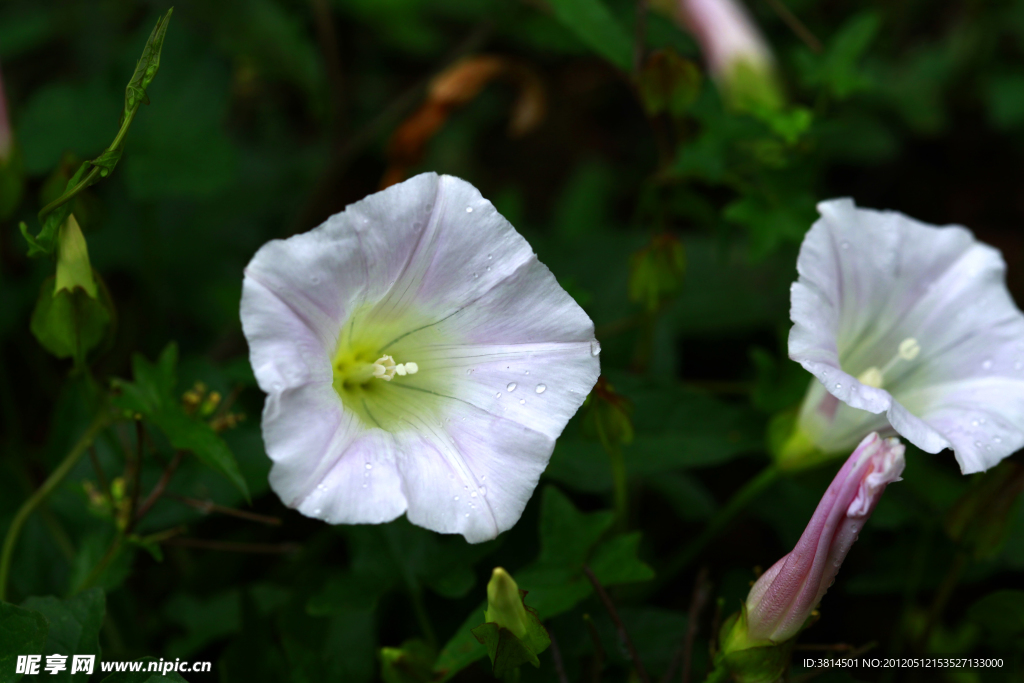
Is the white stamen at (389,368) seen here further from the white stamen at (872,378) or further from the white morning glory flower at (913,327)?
the white stamen at (872,378)

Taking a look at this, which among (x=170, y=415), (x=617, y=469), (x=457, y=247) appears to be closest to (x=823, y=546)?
(x=617, y=469)

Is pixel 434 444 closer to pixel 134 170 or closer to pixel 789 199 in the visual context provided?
pixel 789 199

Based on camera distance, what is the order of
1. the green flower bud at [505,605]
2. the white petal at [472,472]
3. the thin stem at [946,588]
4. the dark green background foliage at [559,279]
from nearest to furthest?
the green flower bud at [505,605]
the white petal at [472,472]
the dark green background foliage at [559,279]
the thin stem at [946,588]

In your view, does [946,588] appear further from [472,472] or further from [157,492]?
[157,492]

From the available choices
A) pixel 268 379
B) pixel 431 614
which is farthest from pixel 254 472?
pixel 268 379

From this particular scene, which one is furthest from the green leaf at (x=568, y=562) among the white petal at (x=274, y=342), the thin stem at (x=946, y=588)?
the thin stem at (x=946, y=588)

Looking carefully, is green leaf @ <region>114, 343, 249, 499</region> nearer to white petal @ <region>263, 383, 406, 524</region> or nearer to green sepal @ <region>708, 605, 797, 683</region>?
white petal @ <region>263, 383, 406, 524</region>

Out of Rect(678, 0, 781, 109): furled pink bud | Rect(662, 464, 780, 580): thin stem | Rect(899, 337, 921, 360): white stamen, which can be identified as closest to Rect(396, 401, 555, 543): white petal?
Rect(662, 464, 780, 580): thin stem
